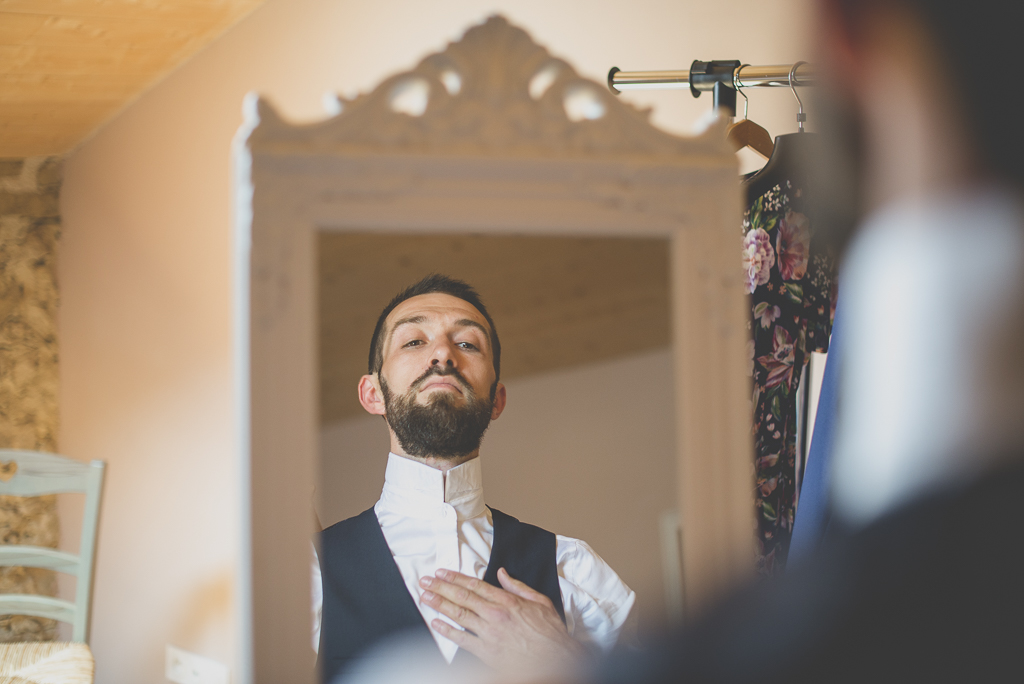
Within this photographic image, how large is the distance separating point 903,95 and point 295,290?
433 millimetres

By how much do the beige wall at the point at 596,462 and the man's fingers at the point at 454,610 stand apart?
3.5 inches

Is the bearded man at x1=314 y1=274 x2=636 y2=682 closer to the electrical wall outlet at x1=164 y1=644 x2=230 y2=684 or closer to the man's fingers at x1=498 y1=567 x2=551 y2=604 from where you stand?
the man's fingers at x1=498 y1=567 x2=551 y2=604

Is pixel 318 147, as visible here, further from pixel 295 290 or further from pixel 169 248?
pixel 169 248

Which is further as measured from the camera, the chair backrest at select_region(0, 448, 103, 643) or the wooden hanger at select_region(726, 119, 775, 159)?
the chair backrest at select_region(0, 448, 103, 643)

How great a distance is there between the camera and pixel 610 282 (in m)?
0.67

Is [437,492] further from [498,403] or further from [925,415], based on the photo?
[925,415]

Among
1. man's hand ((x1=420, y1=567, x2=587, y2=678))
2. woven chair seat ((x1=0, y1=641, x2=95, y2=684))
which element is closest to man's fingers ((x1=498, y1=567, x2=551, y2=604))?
man's hand ((x1=420, y1=567, x2=587, y2=678))

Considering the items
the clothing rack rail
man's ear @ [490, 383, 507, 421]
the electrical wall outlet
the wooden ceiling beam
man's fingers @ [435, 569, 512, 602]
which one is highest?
the wooden ceiling beam

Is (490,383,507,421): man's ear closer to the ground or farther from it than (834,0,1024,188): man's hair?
closer to the ground

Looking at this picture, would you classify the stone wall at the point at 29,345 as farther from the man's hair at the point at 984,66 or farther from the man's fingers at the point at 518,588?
the man's hair at the point at 984,66

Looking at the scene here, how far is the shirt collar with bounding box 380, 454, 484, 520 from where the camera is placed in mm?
680

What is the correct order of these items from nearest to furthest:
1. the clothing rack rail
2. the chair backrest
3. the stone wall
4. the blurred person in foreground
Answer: the blurred person in foreground, the clothing rack rail, the chair backrest, the stone wall

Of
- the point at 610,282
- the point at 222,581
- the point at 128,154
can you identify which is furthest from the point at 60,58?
the point at 610,282

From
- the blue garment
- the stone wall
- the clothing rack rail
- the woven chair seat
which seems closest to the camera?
the blue garment
